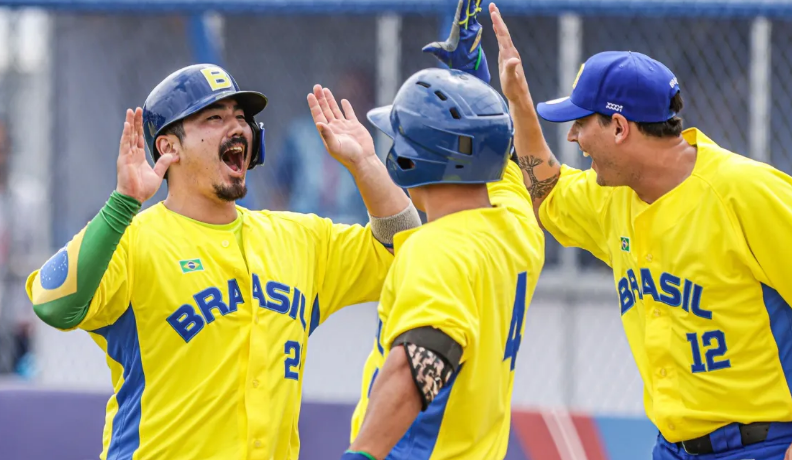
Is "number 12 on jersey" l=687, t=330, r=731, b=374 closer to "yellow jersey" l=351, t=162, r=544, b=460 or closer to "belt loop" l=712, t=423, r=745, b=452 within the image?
"belt loop" l=712, t=423, r=745, b=452

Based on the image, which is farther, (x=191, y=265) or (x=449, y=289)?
(x=191, y=265)

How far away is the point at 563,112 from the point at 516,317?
97 cm

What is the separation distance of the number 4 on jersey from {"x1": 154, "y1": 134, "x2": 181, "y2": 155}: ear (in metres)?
1.37

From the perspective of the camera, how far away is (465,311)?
8.88 ft

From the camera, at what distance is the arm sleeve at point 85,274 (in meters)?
3.14

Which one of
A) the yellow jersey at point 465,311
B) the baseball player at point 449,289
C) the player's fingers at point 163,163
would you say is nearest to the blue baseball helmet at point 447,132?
the baseball player at point 449,289

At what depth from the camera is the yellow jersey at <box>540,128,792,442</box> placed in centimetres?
343

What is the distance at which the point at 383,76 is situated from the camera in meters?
6.60

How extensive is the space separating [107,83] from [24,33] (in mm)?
1008

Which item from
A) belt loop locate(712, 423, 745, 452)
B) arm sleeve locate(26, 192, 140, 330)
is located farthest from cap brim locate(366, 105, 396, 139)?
belt loop locate(712, 423, 745, 452)

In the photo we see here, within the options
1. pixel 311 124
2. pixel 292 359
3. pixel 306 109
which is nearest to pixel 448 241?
pixel 292 359

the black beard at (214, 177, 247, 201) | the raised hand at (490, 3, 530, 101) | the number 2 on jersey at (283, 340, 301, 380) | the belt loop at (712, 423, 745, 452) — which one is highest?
the raised hand at (490, 3, 530, 101)

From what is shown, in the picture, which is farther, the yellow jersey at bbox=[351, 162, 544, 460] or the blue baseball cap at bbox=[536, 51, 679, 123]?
the blue baseball cap at bbox=[536, 51, 679, 123]

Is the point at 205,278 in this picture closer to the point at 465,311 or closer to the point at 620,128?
the point at 465,311
